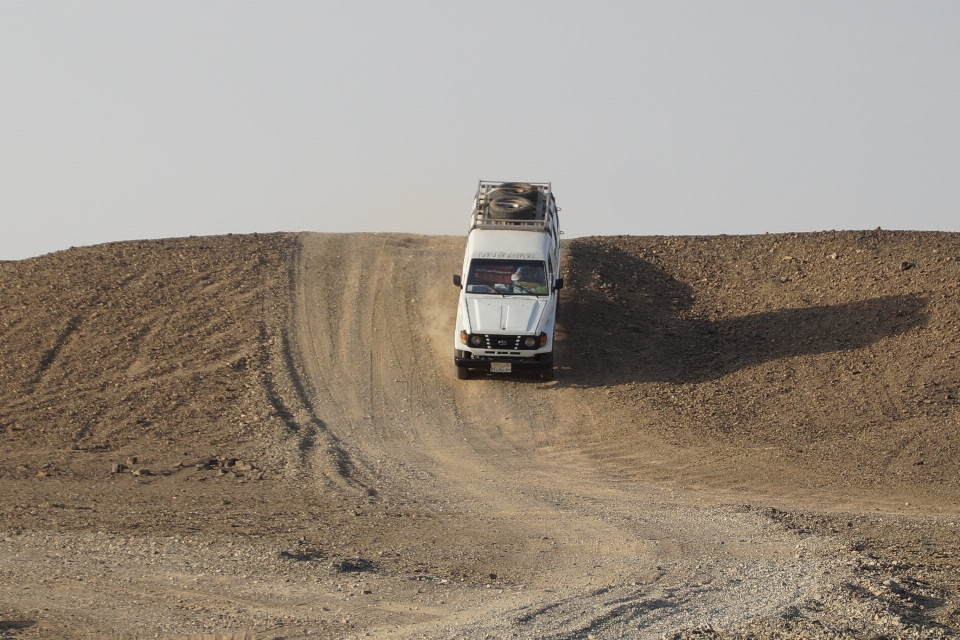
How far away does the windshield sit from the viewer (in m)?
20.6

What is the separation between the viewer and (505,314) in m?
20.0

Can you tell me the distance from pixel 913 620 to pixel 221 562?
21.2ft

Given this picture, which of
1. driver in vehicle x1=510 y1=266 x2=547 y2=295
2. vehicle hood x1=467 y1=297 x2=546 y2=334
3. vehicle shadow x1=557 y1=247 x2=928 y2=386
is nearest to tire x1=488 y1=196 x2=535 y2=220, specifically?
driver in vehicle x1=510 y1=266 x2=547 y2=295

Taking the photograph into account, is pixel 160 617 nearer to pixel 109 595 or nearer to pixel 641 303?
pixel 109 595

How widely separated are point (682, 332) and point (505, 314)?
5.22 metres

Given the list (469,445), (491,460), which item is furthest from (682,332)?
(491,460)

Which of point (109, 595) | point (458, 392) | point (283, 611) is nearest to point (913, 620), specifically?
point (283, 611)

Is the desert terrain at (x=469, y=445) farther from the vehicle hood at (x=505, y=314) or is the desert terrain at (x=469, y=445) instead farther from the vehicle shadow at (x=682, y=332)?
the vehicle hood at (x=505, y=314)

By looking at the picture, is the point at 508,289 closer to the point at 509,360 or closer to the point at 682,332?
the point at 509,360

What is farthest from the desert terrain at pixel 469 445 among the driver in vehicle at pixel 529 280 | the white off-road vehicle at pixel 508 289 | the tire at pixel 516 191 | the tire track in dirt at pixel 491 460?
the tire at pixel 516 191

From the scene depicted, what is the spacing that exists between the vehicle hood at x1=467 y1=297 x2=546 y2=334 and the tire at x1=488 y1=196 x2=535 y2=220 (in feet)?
7.28

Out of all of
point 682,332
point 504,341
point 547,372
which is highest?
point 682,332

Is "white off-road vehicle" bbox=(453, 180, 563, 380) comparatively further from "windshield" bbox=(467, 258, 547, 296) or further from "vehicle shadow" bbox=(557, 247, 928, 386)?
"vehicle shadow" bbox=(557, 247, 928, 386)

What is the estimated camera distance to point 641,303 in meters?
25.0
